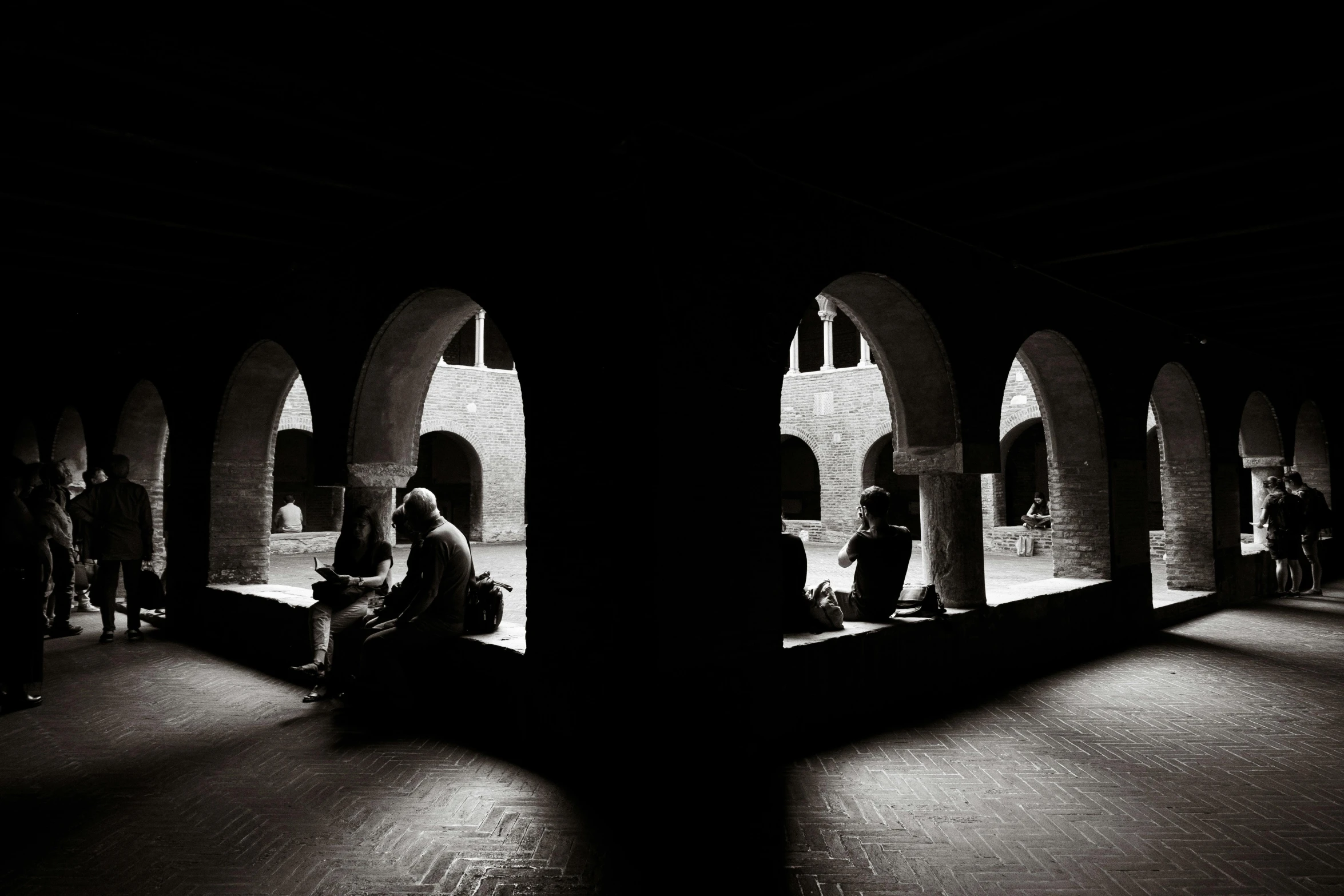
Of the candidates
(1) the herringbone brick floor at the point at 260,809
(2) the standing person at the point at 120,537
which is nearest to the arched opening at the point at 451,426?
(1) the herringbone brick floor at the point at 260,809

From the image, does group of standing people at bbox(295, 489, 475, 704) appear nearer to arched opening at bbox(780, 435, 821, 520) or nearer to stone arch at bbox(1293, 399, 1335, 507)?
stone arch at bbox(1293, 399, 1335, 507)

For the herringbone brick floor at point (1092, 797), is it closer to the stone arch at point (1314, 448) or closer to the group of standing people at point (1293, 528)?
the group of standing people at point (1293, 528)

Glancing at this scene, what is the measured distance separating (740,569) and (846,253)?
7.31 feet

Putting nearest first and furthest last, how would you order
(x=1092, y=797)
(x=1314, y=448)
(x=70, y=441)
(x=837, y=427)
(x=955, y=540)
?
(x=1092, y=797)
(x=955, y=540)
(x=70, y=441)
(x=1314, y=448)
(x=837, y=427)

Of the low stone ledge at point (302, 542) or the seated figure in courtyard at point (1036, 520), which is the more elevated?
the seated figure in courtyard at point (1036, 520)

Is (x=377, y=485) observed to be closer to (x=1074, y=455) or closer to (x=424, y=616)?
(x=424, y=616)

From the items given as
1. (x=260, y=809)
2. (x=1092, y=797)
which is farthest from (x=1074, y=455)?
(x=260, y=809)

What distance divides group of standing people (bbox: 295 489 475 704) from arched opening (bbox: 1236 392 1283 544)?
476 inches

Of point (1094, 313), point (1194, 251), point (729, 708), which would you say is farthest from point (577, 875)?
point (1094, 313)

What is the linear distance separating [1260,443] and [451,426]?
15844 mm

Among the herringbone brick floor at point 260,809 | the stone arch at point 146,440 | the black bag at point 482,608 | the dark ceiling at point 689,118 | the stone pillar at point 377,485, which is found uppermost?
the dark ceiling at point 689,118

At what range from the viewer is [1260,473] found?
499 inches

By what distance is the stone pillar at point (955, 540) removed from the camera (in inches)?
253

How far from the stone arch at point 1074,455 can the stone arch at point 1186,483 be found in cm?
268
